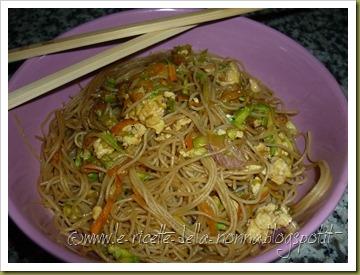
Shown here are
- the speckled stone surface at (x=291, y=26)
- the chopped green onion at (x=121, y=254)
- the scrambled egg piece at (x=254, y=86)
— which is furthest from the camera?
the speckled stone surface at (x=291, y=26)

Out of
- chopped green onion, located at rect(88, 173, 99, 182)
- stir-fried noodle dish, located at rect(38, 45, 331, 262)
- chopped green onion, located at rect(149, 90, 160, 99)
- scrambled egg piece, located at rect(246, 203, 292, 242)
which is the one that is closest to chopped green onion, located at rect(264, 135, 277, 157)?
stir-fried noodle dish, located at rect(38, 45, 331, 262)

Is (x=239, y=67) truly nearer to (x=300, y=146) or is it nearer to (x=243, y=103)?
(x=243, y=103)

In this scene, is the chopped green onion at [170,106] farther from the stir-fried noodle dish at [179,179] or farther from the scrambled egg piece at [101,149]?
the scrambled egg piece at [101,149]

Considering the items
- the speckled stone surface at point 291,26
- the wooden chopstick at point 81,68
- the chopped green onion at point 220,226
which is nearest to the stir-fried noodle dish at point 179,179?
the chopped green onion at point 220,226

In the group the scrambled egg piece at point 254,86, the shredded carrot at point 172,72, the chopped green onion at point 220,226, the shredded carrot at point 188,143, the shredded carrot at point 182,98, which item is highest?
the shredded carrot at point 172,72

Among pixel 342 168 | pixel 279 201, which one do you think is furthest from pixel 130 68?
pixel 342 168

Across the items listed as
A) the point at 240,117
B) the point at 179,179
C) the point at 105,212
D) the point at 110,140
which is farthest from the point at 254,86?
the point at 105,212

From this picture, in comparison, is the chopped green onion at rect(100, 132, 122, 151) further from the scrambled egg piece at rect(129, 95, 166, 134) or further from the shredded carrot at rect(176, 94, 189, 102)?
the shredded carrot at rect(176, 94, 189, 102)

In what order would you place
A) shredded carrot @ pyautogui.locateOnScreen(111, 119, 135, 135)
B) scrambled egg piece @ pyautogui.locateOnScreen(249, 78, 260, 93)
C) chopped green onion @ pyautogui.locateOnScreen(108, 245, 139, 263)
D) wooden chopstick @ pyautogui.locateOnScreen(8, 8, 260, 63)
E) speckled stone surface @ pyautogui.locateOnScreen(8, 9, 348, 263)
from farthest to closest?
1. speckled stone surface @ pyautogui.locateOnScreen(8, 9, 348, 263)
2. scrambled egg piece @ pyautogui.locateOnScreen(249, 78, 260, 93)
3. wooden chopstick @ pyautogui.locateOnScreen(8, 8, 260, 63)
4. shredded carrot @ pyautogui.locateOnScreen(111, 119, 135, 135)
5. chopped green onion @ pyautogui.locateOnScreen(108, 245, 139, 263)
